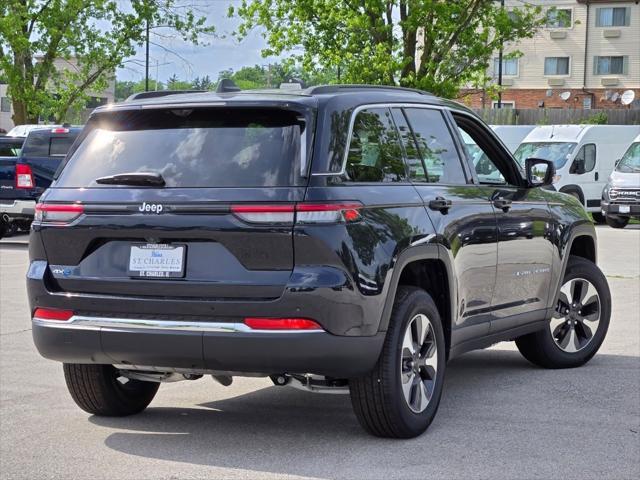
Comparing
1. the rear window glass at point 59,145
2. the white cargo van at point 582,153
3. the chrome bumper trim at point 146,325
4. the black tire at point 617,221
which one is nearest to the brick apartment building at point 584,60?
the white cargo van at point 582,153

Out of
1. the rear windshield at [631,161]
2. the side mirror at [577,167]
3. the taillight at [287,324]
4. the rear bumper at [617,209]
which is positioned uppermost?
the taillight at [287,324]

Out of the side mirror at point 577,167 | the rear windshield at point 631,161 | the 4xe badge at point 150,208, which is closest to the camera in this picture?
the 4xe badge at point 150,208

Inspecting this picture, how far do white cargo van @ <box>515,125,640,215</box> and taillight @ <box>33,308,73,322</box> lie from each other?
24.9m

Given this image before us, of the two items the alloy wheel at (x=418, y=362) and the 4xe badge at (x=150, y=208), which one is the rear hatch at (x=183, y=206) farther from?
the alloy wheel at (x=418, y=362)

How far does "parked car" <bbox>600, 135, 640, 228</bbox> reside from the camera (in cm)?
2828

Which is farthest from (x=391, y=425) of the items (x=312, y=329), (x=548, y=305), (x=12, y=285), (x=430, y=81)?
(x=430, y=81)

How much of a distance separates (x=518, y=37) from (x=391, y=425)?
31.3m

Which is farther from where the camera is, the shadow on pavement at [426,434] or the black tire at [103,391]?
the black tire at [103,391]

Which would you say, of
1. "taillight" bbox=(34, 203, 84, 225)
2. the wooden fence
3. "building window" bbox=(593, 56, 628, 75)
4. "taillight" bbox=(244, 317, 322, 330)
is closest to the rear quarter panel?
"taillight" bbox=(244, 317, 322, 330)

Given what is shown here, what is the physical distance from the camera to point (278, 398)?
307 inches

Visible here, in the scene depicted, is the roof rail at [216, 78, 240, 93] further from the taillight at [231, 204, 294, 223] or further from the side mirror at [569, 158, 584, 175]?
the side mirror at [569, 158, 584, 175]

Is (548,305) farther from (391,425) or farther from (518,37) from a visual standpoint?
(518,37)

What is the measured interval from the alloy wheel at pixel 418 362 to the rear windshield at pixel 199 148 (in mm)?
1113

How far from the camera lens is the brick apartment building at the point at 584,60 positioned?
70.0m
